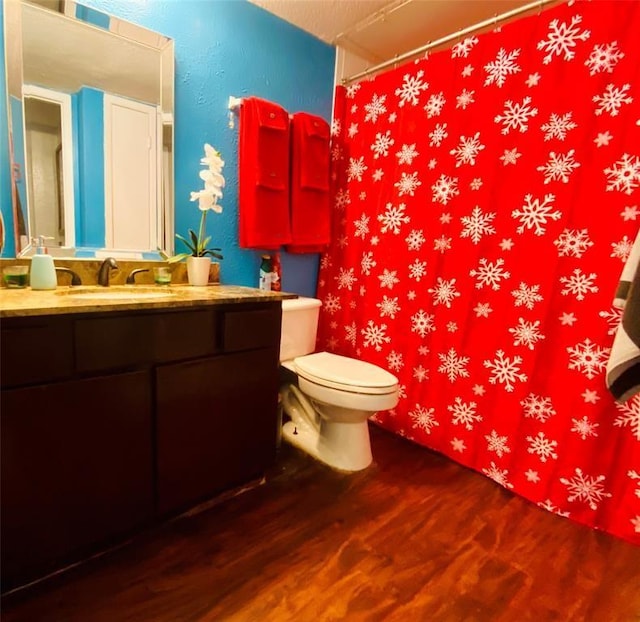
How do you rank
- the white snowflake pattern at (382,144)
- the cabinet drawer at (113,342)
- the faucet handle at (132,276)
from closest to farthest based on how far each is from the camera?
the cabinet drawer at (113,342) < the faucet handle at (132,276) < the white snowflake pattern at (382,144)

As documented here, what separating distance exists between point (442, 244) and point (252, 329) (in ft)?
3.06

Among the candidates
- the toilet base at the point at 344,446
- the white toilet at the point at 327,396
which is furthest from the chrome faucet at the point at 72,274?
the toilet base at the point at 344,446

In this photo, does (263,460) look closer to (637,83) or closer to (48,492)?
(48,492)

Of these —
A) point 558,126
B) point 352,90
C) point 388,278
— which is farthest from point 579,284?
point 352,90

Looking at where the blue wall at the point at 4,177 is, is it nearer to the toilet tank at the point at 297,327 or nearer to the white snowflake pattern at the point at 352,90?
the toilet tank at the point at 297,327

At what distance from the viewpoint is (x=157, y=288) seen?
58.9 inches

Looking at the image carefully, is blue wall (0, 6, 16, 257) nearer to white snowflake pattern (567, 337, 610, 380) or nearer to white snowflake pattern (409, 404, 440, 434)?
white snowflake pattern (409, 404, 440, 434)

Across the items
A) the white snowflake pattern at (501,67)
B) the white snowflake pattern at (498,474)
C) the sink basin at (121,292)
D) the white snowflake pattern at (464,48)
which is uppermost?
the white snowflake pattern at (464,48)

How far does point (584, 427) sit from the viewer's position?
4.38ft

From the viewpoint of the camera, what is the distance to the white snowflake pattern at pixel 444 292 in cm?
166

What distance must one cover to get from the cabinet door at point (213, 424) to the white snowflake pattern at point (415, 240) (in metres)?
0.85

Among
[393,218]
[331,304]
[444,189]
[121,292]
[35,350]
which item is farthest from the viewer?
[331,304]

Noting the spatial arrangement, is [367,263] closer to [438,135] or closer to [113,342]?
[438,135]

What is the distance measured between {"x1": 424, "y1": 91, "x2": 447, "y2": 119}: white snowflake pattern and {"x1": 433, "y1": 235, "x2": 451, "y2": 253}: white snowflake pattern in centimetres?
54
